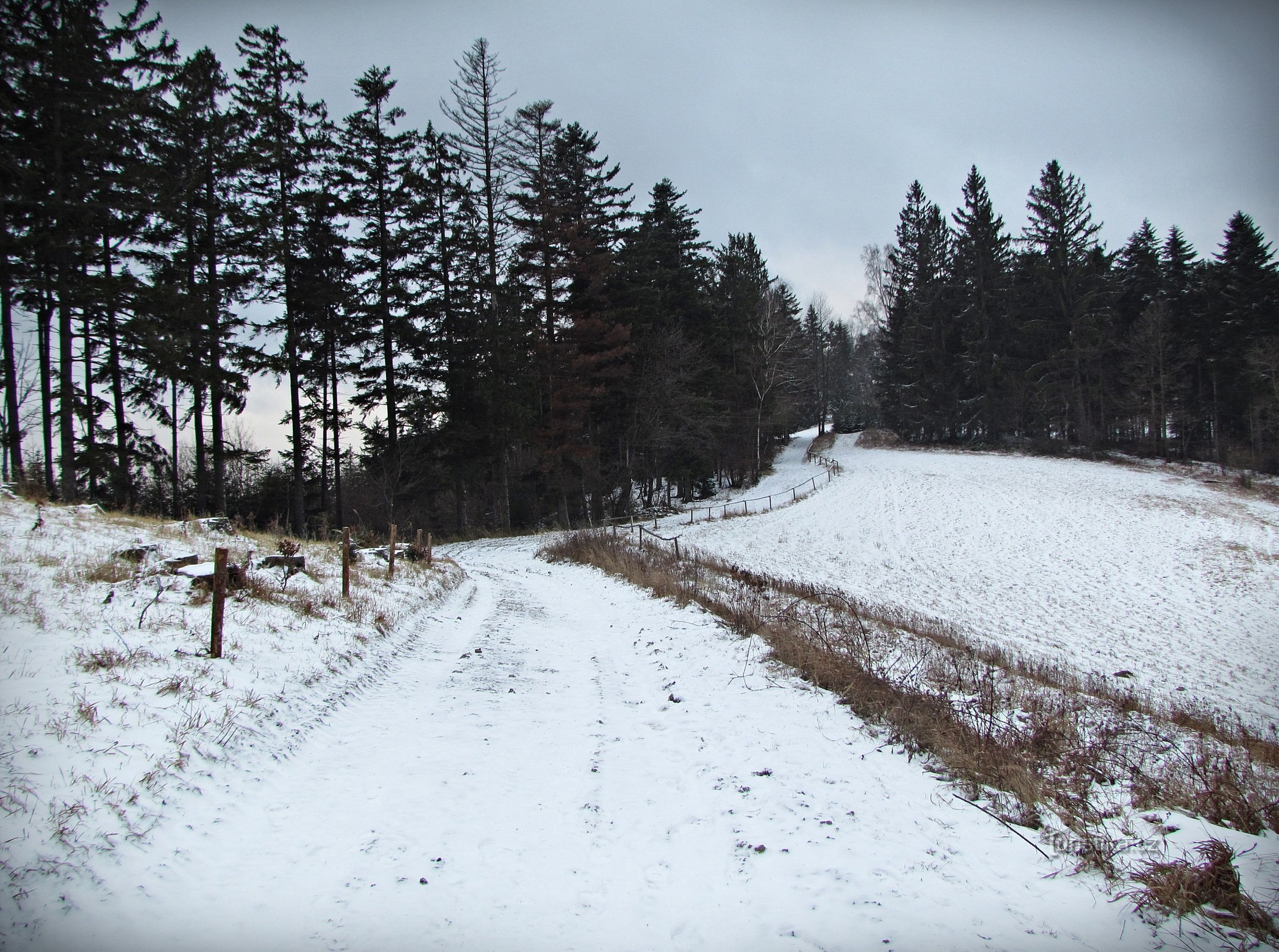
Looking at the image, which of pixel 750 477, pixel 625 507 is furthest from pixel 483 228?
pixel 750 477

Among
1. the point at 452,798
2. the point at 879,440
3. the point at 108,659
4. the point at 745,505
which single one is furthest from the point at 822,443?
the point at 108,659

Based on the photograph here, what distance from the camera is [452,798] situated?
156 inches

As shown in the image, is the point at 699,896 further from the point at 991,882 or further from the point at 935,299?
the point at 935,299

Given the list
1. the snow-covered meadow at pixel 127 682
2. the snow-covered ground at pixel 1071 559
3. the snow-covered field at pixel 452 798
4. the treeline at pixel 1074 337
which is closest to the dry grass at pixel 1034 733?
the snow-covered field at pixel 452 798

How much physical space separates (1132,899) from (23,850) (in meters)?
5.65

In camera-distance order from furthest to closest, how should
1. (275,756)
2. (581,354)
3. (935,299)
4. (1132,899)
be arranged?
(935,299) → (581,354) → (275,756) → (1132,899)

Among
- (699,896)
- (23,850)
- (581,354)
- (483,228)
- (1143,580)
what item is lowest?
(1143,580)

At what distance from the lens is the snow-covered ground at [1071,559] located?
1305 cm

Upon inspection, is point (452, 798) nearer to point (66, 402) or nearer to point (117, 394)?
point (66, 402)

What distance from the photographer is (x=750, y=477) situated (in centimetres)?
4266

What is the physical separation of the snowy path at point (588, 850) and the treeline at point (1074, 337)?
41194 mm

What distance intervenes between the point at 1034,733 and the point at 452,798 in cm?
472

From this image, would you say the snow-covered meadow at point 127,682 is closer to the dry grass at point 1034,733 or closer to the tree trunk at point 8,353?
the dry grass at point 1034,733

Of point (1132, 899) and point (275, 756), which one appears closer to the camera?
point (1132, 899)
